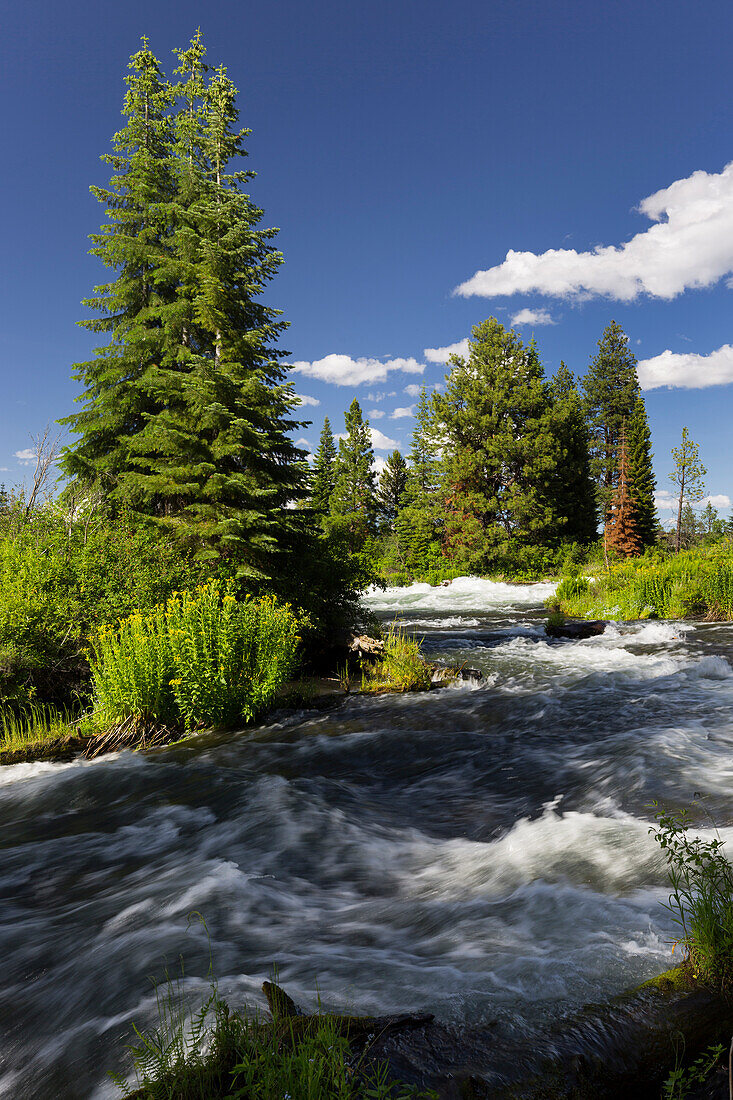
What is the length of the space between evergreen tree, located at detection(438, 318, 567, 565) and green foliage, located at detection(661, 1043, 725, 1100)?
120ft

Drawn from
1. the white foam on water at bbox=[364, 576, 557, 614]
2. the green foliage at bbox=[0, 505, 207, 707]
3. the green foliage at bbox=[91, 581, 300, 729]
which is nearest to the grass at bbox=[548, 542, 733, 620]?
the white foam on water at bbox=[364, 576, 557, 614]

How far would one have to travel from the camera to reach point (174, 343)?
15.5m

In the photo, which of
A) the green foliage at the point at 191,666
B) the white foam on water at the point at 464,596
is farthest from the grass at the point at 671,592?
the green foliage at the point at 191,666

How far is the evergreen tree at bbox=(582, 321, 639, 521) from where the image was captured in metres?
53.5

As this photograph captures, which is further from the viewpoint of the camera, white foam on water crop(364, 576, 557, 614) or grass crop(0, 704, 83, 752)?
white foam on water crop(364, 576, 557, 614)

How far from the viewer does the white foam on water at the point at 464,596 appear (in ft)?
89.0

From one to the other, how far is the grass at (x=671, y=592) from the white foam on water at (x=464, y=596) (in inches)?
253

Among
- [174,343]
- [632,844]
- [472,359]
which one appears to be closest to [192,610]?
[632,844]

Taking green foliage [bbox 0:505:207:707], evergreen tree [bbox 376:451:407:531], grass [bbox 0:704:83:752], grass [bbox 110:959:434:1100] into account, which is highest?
evergreen tree [bbox 376:451:407:531]

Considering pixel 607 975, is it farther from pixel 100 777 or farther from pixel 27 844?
pixel 100 777

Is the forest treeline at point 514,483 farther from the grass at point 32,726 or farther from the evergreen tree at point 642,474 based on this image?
the grass at point 32,726

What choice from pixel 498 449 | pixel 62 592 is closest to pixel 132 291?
pixel 62 592

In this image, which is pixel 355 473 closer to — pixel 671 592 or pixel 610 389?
pixel 610 389

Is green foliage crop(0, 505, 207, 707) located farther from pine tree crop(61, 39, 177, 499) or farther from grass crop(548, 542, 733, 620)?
grass crop(548, 542, 733, 620)
